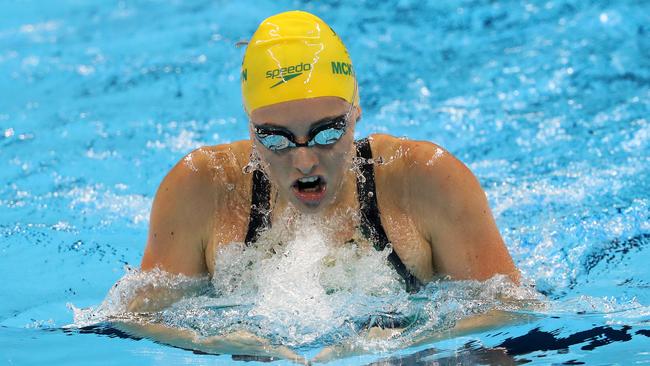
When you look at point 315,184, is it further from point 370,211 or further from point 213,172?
point 213,172

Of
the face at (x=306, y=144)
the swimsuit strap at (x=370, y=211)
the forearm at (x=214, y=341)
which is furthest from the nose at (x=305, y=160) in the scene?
the forearm at (x=214, y=341)

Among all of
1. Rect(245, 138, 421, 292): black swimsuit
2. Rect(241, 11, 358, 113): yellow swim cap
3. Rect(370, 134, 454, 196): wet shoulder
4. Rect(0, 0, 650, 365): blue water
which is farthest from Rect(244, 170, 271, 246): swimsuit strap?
Rect(0, 0, 650, 365): blue water

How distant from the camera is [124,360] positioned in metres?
2.93

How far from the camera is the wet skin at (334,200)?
2822 mm

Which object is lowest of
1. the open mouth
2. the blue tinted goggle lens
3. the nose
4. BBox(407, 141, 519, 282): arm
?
BBox(407, 141, 519, 282): arm

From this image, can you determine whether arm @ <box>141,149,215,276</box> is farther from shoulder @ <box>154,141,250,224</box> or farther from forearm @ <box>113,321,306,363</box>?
forearm @ <box>113,321,306,363</box>

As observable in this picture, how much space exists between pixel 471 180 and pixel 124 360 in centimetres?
124

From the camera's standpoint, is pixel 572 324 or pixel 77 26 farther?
pixel 77 26

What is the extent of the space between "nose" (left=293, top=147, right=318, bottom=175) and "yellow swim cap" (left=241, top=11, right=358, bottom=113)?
0.58ft

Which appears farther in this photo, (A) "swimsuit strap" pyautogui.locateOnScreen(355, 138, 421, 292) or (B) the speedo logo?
(A) "swimsuit strap" pyautogui.locateOnScreen(355, 138, 421, 292)

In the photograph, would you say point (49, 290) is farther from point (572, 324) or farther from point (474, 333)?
point (572, 324)

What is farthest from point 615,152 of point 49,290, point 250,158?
point 49,290

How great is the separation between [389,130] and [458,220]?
269 centimetres

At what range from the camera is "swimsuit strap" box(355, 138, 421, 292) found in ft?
9.96
